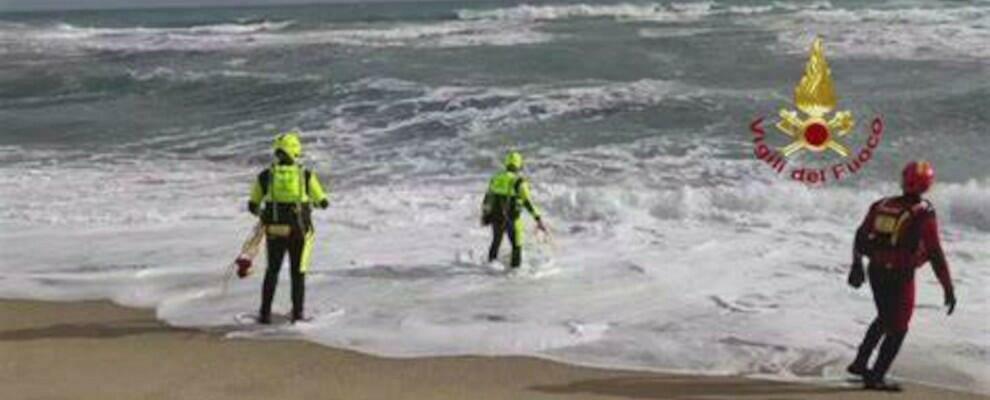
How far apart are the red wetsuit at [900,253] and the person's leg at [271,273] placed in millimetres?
3878

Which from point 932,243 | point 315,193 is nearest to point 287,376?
point 315,193

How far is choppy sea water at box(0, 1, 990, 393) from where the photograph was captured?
8.30m

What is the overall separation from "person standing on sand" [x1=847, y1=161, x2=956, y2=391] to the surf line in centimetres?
744

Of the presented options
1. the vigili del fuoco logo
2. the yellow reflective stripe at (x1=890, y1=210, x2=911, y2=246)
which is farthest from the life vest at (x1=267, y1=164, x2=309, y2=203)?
the vigili del fuoco logo

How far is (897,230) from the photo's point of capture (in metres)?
6.63

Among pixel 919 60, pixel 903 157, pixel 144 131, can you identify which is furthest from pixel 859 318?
pixel 919 60

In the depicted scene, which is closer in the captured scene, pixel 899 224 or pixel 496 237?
pixel 899 224

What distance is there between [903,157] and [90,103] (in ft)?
56.9

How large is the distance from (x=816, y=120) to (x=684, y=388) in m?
5.54

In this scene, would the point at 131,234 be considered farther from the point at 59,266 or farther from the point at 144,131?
the point at 144,131

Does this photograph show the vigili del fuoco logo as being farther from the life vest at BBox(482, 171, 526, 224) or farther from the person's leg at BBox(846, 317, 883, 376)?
the person's leg at BBox(846, 317, 883, 376)

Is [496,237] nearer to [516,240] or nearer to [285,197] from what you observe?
[516,240]

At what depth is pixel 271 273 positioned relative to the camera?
8.45 m

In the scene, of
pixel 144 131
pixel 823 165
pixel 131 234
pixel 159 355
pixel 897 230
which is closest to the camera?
pixel 897 230
